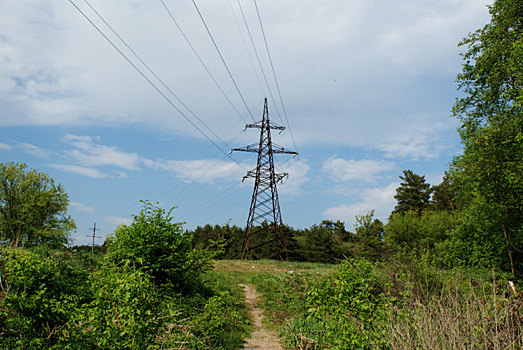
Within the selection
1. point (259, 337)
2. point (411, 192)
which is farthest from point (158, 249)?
point (411, 192)

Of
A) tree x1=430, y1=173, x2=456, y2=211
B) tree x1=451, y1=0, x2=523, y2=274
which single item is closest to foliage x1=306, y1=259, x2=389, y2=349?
tree x1=451, y1=0, x2=523, y2=274

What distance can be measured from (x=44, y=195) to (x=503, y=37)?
39.8 m

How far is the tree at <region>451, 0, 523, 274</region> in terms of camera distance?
1462cm

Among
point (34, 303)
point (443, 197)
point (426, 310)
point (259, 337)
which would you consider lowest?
point (259, 337)

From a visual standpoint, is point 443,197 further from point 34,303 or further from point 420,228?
point 34,303

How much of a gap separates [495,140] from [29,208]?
38714mm

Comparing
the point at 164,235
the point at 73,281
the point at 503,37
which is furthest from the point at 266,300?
the point at 503,37

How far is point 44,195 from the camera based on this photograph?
34.4 m

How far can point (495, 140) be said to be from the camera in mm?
14875

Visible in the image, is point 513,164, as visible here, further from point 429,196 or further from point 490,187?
point 429,196

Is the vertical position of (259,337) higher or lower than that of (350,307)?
lower

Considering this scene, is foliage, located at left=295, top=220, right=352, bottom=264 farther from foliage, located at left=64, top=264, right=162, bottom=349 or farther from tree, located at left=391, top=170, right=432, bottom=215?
foliage, located at left=64, top=264, right=162, bottom=349

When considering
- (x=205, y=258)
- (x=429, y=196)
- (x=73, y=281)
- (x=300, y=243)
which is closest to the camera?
(x=73, y=281)

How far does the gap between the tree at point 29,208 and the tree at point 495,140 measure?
35396 mm
